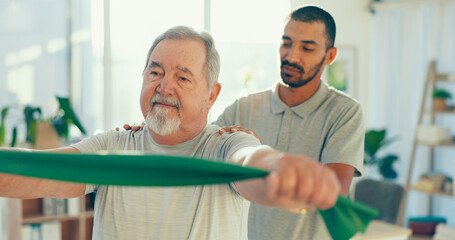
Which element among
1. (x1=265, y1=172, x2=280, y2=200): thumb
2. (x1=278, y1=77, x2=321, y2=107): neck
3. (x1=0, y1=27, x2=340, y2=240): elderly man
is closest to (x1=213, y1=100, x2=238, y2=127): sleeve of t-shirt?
(x1=278, y1=77, x2=321, y2=107): neck

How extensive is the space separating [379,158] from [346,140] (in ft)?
14.6

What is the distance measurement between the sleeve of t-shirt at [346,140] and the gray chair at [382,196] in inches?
102

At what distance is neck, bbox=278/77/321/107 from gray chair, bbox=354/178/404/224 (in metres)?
2.59

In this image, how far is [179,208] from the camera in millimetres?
1475

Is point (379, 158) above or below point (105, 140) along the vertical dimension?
below

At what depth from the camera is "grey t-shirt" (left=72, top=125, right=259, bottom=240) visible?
4.71 ft

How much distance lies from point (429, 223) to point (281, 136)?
3444 millimetres

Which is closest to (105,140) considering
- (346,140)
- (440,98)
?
(346,140)

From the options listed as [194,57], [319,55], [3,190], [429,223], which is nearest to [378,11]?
[429,223]

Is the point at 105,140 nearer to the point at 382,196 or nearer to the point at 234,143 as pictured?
the point at 234,143

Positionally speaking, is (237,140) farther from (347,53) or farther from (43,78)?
(347,53)

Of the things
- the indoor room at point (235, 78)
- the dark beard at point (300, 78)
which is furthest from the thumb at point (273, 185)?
the indoor room at point (235, 78)

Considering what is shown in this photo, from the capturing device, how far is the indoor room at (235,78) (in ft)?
14.3

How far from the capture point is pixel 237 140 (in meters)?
1.44
